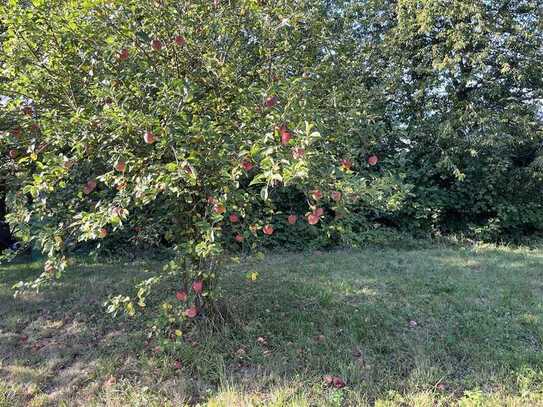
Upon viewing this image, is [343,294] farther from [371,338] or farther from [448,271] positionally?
[448,271]

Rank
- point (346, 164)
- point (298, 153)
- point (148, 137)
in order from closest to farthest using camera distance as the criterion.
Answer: point (298, 153) → point (148, 137) → point (346, 164)

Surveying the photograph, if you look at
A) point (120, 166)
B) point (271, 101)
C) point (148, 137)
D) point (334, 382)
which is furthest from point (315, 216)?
point (334, 382)

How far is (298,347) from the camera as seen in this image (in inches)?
116

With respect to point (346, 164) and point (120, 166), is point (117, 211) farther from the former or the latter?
point (346, 164)

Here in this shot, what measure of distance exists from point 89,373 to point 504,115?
6666 mm

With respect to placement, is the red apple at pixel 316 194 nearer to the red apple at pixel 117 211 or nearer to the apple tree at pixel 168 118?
the apple tree at pixel 168 118

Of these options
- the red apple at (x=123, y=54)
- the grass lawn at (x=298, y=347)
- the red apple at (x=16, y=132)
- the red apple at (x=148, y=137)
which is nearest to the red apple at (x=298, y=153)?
the red apple at (x=148, y=137)

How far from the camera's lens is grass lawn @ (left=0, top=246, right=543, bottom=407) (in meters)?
2.47

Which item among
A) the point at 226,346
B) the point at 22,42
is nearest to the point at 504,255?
the point at 226,346

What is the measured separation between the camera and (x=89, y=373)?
8.89 feet

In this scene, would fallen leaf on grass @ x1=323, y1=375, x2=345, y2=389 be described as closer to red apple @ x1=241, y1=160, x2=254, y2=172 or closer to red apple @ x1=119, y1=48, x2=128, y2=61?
red apple @ x1=241, y1=160, x2=254, y2=172

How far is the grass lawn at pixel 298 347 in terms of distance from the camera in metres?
2.47

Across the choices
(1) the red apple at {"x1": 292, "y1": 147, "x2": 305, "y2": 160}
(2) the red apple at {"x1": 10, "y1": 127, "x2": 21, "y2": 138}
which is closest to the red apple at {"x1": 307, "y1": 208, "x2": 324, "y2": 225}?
(1) the red apple at {"x1": 292, "y1": 147, "x2": 305, "y2": 160}

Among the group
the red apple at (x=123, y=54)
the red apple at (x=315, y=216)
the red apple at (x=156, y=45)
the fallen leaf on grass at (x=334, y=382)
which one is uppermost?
the red apple at (x=156, y=45)
